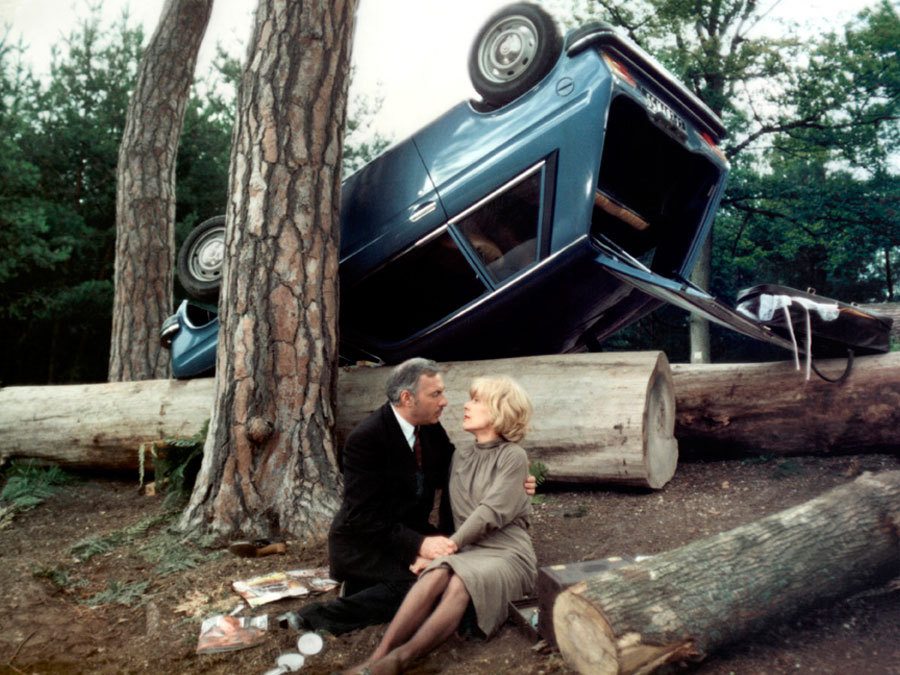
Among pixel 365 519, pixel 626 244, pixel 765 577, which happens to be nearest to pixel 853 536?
pixel 765 577

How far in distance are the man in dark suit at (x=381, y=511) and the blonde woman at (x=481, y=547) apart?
168 mm

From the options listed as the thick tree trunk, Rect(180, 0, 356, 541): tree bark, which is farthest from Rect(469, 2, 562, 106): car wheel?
the thick tree trunk

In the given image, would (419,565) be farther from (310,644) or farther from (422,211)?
(422,211)

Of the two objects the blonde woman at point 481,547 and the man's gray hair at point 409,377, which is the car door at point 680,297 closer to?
the blonde woman at point 481,547

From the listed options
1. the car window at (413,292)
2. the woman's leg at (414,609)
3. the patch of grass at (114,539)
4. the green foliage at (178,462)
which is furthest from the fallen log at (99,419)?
the woman's leg at (414,609)

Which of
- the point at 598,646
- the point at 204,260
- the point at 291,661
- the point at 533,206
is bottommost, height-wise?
the point at 291,661

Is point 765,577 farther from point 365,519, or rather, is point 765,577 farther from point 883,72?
point 883,72

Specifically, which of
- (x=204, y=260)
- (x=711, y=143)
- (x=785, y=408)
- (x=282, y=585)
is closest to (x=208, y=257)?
(x=204, y=260)

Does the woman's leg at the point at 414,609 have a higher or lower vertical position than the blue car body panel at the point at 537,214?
lower

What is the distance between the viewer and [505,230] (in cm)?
504

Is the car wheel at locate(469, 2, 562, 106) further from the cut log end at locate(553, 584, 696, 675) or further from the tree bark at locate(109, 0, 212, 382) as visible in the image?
the tree bark at locate(109, 0, 212, 382)

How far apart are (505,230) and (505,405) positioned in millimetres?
2180

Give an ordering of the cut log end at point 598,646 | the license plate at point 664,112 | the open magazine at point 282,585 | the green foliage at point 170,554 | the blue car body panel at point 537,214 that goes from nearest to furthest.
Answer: the cut log end at point 598,646
the open magazine at point 282,585
the green foliage at point 170,554
the blue car body panel at point 537,214
the license plate at point 664,112

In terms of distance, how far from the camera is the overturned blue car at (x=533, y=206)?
4676mm
